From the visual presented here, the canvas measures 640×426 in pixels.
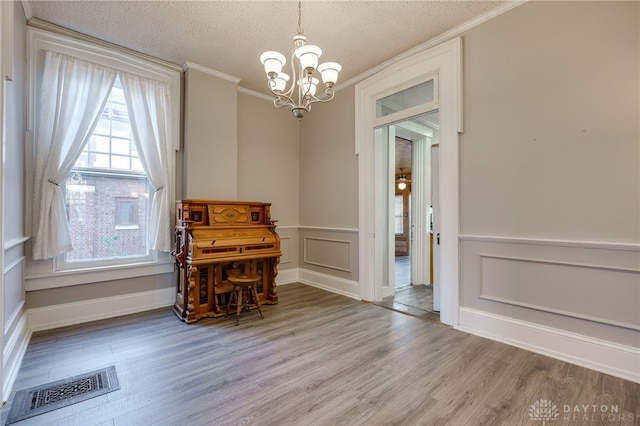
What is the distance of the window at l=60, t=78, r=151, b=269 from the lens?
10.1 feet

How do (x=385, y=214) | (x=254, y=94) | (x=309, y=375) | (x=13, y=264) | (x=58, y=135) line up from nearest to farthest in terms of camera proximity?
(x=309, y=375) < (x=13, y=264) < (x=58, y=135) < (x=385, y=214) < (x=254, y=94)

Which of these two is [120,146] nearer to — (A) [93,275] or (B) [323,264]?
(A) [93,275]

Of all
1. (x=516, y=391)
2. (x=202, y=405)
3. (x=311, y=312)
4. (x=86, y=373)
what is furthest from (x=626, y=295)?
(x=86, y=373)

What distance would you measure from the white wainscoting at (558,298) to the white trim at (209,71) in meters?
3.57

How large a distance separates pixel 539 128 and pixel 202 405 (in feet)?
10.9

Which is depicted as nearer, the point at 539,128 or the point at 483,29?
the point at 539,128

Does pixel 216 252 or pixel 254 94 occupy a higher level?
pixel 254 94

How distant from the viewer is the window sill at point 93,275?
112 inches

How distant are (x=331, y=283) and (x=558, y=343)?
2709 millimetres

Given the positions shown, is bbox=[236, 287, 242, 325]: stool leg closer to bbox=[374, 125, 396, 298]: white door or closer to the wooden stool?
the wooden stool

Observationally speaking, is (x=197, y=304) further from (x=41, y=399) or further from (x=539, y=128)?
(x=539, y=128)

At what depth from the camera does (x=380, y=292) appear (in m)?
3.96

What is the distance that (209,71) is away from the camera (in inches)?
150

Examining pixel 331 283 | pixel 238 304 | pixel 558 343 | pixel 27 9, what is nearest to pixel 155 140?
pixel 27 9
